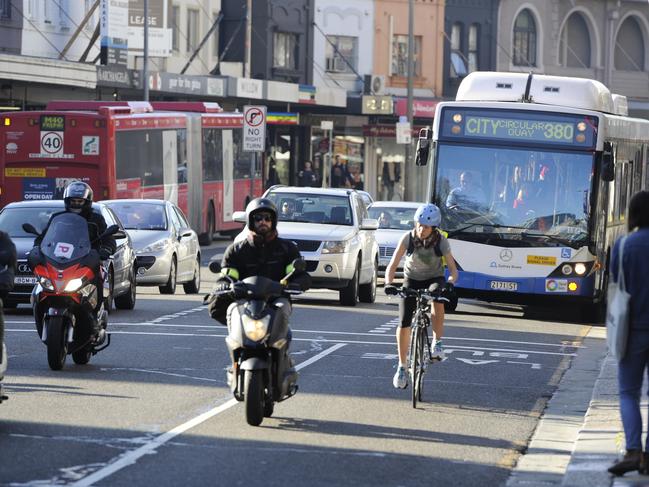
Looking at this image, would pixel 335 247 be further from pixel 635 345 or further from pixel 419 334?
pixel 635 345

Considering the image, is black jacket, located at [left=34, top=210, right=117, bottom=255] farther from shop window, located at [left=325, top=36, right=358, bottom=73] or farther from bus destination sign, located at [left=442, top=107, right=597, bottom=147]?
shop window, located at [left=325, top=36, right=358, bottom=73]

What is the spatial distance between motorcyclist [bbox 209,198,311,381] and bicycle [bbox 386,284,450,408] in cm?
166

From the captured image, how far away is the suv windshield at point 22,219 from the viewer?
22.3m

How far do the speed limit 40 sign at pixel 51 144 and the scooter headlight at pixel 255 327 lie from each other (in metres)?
23.0

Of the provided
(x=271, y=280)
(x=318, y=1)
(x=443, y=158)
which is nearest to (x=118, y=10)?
(x=318, y=1)

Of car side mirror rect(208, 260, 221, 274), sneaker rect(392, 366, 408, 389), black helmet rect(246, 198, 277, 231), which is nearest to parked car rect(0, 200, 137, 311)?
sneaker rect(392, 366, 408, 389)

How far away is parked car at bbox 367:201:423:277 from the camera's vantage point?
100ft

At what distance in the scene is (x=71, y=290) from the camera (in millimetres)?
15352

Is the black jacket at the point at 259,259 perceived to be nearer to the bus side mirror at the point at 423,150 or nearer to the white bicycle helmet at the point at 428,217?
the white bicycle helmet at the point at 428,217

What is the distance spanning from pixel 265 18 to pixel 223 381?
170 ft

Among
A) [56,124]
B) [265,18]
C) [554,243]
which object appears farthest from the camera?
[265,18]

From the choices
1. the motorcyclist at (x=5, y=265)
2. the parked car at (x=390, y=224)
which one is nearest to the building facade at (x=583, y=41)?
the parked car at (x=390, y=224)

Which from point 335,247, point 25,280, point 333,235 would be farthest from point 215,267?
point 333,235

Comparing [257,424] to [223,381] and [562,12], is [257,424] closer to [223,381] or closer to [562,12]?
[223,381]
